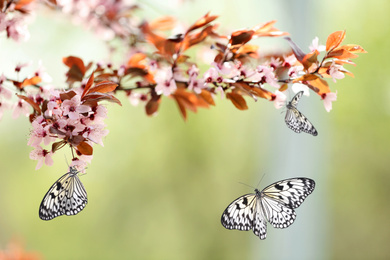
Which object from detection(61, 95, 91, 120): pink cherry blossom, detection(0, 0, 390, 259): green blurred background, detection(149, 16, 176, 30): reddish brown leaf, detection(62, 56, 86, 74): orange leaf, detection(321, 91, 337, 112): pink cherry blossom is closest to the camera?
detection(61, 95, 91, 120): pink cherry blossom

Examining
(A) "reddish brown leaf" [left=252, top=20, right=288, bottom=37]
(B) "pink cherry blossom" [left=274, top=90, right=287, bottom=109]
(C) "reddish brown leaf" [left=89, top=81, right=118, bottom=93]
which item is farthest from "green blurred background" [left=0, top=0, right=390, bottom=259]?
(C) "reddish brown leaf" [left=89, top=81, right=118, bottom=93]

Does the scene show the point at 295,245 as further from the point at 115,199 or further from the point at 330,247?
the point at 115,199

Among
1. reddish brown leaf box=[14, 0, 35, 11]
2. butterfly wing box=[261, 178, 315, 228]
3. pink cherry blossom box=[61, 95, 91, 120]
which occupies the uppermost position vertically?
reddish brown leaf box=[14, 0, 35, 11]

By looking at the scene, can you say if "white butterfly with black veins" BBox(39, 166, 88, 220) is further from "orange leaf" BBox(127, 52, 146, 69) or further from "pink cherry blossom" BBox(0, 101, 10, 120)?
"orange leaf" BBox(127, 52, 146, 69)

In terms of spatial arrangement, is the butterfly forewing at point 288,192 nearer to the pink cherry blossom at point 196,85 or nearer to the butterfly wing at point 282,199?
the butterfly wing at point 282,199

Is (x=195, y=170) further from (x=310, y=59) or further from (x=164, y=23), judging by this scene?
(x=310, y=59)

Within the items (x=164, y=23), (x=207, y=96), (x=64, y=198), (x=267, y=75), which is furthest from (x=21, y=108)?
(x=164, y=23)

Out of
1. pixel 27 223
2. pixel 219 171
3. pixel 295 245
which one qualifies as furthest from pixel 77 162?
pixel 27 223
